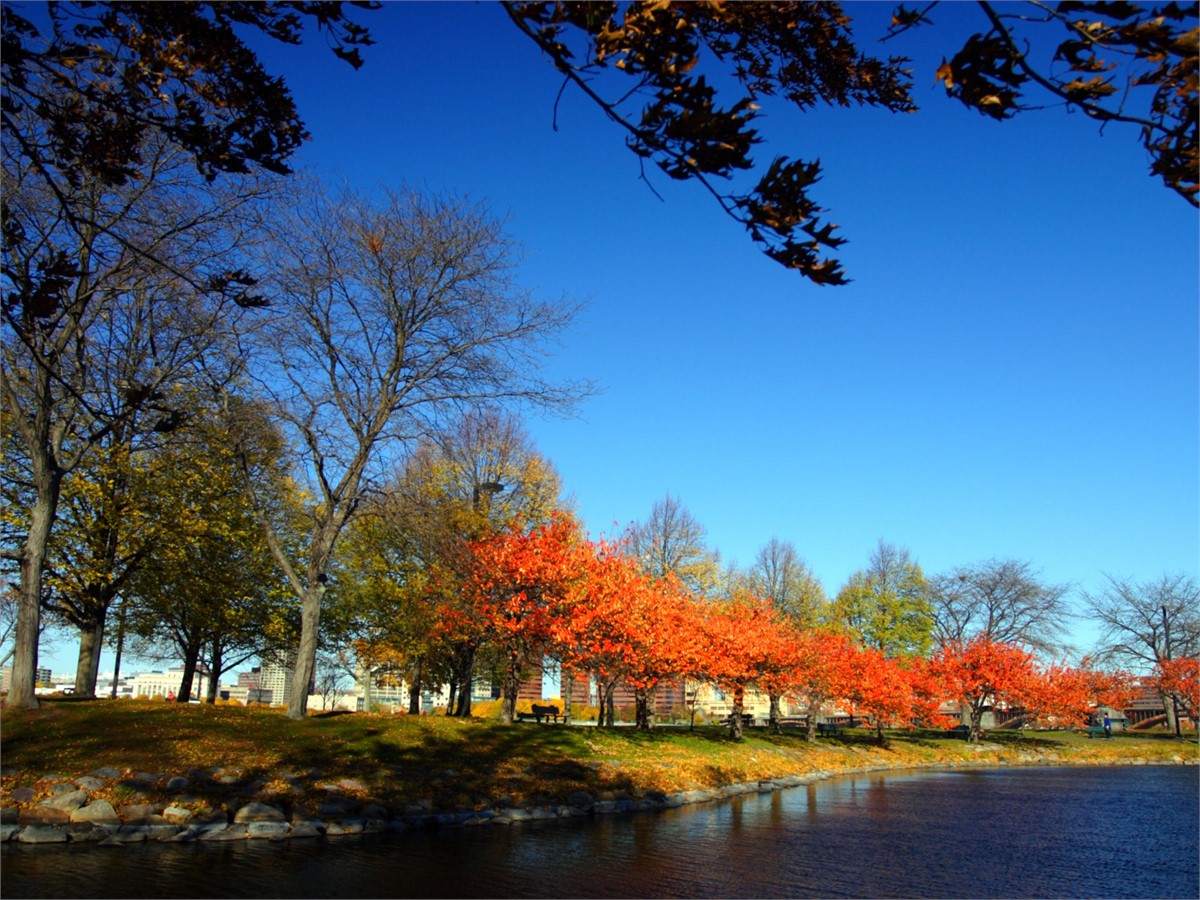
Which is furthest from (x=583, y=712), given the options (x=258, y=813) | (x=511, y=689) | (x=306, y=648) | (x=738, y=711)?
(x=258, y=813)

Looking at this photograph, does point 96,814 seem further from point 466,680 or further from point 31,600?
point 466,680

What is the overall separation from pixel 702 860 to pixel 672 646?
56.0 feet

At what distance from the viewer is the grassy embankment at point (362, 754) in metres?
14.1

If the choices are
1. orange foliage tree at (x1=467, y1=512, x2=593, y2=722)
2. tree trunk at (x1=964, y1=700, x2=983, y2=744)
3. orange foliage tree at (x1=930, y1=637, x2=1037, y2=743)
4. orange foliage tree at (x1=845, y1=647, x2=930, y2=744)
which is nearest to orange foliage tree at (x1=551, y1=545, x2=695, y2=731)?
orange foliage tree at (x1=467, y1=512, x2=593, y2=722)

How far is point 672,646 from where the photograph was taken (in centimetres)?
2983

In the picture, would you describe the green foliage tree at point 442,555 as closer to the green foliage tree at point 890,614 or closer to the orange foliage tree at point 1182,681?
the green foliage tree at point 890,614

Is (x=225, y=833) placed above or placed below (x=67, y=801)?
below

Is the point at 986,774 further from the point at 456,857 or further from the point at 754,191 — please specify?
the point at 754,191

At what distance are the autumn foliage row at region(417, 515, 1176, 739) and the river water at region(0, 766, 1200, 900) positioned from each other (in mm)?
7748

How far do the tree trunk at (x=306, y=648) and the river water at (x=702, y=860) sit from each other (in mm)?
6909

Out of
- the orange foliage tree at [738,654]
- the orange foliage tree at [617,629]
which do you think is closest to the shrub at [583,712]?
the orange foliage tree at [738,654]

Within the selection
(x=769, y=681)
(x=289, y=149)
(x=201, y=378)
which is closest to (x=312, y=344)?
(x=201, y=378)

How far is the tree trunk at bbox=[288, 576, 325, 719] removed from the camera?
19.7 meters

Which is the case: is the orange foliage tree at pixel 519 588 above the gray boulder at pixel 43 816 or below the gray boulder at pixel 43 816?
above
